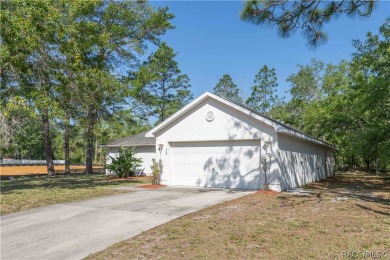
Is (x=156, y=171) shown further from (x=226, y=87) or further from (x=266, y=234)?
(x=226, y=87)

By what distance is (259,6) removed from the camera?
699 cm

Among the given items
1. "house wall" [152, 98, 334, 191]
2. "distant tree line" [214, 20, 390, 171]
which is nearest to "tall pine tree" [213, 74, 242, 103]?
"distant tree line" [214, 20, 390, 171]

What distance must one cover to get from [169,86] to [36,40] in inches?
1019

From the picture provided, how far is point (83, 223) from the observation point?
685 centimetres

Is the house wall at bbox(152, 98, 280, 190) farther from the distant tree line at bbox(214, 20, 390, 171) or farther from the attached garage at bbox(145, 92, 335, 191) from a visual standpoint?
the distant tree line at bbox(214, 20, 390, 171)

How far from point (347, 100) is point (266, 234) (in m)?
17.7

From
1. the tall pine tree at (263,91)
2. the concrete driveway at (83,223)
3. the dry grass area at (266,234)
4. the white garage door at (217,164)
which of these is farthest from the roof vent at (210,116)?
the tall pine tree at (263,91)

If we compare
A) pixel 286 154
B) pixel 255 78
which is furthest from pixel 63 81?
pixel 255 78

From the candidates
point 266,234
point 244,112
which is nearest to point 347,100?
point 244,112

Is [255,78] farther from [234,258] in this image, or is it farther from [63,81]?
[234,258]

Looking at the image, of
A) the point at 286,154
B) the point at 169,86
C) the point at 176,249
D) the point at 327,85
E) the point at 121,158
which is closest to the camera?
the point at 176,249

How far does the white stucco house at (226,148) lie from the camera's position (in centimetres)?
1214

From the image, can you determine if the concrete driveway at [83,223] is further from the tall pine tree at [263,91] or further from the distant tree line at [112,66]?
the tall pine tree at [263,91]

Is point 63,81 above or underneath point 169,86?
underneath
